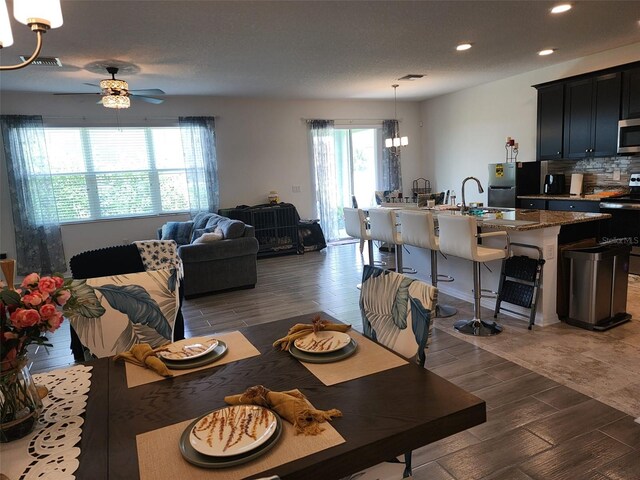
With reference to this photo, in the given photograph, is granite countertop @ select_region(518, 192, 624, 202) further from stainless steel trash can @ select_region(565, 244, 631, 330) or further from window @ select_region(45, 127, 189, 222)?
window @ select_region(45, 127, 189, 222)

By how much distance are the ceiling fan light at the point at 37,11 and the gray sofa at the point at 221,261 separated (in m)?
3.68

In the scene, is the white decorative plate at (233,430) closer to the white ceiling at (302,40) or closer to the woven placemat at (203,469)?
the woven placemat at (203,469)

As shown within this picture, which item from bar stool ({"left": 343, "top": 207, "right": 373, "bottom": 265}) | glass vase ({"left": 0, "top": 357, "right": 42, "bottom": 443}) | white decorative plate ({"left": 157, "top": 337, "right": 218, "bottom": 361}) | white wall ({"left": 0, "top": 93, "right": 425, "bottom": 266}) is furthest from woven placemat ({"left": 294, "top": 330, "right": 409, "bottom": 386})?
white wall ({"left": 0, "top": 93, "right": 425, "bottom": 266})

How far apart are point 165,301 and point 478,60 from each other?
5289 mm

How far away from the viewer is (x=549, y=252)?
3586 millimetres

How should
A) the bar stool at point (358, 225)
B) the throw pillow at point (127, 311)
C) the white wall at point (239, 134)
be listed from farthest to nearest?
the white wall at point (239, 134) → the bar stool at point (358, 225) → the throw pillow at point (127, 311)

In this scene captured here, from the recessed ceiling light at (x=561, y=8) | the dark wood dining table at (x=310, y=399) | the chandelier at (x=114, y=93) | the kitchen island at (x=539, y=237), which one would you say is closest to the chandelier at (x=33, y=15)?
the dark wood dining table at (x=310, y=399)

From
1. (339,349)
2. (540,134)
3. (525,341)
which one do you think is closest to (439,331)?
(525,341)

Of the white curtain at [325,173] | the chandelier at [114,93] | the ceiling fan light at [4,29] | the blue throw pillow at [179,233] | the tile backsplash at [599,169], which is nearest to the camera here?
the ceiling fan light at [4,29]

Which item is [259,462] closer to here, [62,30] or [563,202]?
[62,30]

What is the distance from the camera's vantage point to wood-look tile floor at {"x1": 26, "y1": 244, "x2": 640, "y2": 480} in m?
2.02

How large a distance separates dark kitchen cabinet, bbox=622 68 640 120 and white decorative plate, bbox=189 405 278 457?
580cm

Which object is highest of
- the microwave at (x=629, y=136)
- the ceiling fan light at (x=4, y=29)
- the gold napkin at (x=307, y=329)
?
the ceiling fan light at (x=4, y=29)

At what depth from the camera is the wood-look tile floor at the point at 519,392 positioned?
6.64 feet
